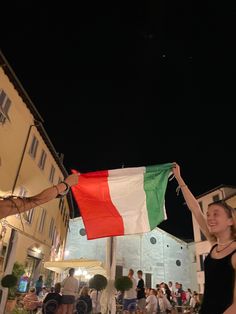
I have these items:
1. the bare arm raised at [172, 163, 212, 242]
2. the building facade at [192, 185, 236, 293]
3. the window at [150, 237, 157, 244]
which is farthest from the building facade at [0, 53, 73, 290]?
the building facade at [192, 185, 236, 293]

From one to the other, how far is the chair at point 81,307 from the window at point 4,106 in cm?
969

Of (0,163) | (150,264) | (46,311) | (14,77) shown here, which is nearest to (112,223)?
(46,311)

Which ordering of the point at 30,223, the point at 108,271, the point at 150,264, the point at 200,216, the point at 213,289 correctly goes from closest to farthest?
1. the point at 213,289
2. the point at 200,216
3. the point at 108,271
4. the point at 30,223
5. the point at 150,264

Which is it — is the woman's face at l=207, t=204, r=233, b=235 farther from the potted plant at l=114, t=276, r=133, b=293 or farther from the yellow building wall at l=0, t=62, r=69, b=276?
the yellow building wall at l=0, t=62, r=69, b=276

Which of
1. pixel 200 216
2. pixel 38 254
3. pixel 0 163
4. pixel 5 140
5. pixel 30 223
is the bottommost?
pixel 200 216

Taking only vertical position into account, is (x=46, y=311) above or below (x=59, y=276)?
below

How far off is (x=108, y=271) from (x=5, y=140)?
1065 centimetres

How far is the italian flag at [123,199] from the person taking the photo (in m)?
5.34

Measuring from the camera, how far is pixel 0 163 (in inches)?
598

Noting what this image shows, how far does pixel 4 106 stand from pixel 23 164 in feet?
14.1

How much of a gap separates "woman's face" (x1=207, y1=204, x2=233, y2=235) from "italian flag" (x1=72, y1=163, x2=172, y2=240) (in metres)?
2.89

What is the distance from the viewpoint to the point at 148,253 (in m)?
35.3

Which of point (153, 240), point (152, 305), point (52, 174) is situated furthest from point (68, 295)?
point (153, 240)

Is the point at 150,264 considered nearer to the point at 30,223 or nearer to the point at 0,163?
the point at 30,223
